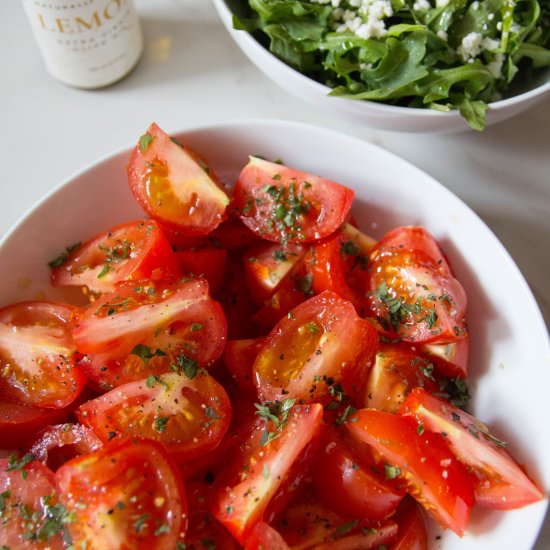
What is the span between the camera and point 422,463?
971 millimetres

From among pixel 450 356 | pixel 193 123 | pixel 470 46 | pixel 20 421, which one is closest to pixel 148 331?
pixel 20 421

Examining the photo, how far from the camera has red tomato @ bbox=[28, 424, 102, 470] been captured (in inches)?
40.5

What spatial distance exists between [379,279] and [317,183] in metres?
0.19

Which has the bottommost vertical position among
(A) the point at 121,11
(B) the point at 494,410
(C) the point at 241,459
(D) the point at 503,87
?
(B) the point at 494,410

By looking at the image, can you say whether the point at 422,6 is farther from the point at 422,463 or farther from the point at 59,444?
the point at 59,444

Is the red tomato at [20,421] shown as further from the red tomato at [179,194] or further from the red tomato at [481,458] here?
the red tomato at [481,458]

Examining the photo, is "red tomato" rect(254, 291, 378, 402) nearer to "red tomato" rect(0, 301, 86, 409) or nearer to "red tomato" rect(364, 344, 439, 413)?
"red tomato" rect(364, 344, 439, 413)

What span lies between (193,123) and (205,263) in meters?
0.44

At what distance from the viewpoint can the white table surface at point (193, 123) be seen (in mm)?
1413

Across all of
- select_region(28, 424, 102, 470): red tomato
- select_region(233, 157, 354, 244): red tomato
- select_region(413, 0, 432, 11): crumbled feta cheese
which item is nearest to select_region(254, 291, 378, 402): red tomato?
select_region(233, 157, 354, 244): red tomato

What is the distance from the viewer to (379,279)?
1.16 m

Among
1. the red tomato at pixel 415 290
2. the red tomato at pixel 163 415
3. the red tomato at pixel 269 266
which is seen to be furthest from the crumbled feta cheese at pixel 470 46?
the red tomato at pixel 163 415

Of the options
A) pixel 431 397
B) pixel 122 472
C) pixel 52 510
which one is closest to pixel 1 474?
pixel 52 510

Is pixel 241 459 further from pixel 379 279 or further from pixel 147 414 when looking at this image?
pixel 379 279
